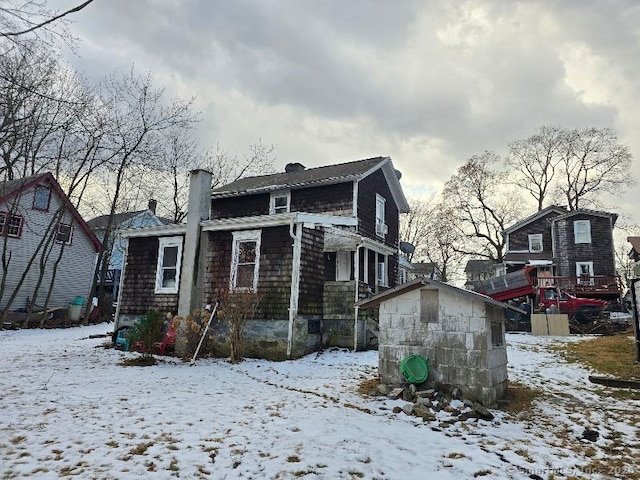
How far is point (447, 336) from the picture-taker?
7.58 meters

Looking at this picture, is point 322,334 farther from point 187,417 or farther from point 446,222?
point 446,222

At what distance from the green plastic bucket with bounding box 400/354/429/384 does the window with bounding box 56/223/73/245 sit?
24139 millimetres

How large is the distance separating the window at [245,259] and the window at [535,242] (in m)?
28.5

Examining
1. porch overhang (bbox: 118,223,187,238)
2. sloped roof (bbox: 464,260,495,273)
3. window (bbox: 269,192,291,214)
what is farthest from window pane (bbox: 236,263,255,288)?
sloped roof (bbox: 464,260,495,273)

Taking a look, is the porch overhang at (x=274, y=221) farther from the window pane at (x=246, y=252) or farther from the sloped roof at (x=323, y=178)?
the sloped roof at (x=323, y=178)

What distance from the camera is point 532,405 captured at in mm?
7238

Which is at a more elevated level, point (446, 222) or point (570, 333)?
point (446, 222)

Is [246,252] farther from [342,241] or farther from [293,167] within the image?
[293,167]

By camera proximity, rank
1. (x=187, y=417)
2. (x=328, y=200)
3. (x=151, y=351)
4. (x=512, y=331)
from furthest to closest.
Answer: (x=512, y=331) → (x=328, y=200) → (x=151, y=351) → (x=187, y=417)

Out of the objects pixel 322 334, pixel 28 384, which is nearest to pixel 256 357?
pixel 322 334

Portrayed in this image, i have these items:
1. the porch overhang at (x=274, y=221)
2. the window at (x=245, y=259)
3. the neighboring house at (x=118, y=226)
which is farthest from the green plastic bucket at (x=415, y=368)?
the neighboring house at (x=118, y=226)

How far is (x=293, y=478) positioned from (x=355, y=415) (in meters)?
2.49

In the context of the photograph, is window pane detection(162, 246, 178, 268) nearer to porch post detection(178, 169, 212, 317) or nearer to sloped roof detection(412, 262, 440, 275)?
porch post detection(178, 169, 212, 317)

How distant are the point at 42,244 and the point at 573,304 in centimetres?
2859
